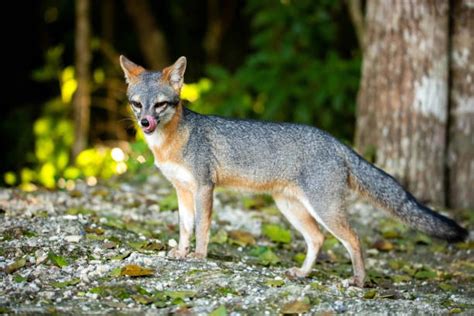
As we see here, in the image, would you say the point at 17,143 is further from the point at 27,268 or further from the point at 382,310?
the point at 382,310

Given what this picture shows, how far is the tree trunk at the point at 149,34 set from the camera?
600 inches

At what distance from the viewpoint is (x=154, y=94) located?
660cm

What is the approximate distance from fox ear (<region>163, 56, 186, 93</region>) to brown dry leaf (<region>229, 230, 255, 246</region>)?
1722mm

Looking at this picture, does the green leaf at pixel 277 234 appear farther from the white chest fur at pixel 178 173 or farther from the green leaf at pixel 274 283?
the green leaf at pixel 274 283

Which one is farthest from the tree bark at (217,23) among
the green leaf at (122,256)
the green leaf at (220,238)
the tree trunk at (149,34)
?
the green leaf at (122,256)

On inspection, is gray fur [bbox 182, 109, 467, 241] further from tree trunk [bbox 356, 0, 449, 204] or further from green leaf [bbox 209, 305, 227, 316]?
tree trunk [bbox 356, 0, 449, 204]

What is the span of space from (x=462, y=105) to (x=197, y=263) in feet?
15.3

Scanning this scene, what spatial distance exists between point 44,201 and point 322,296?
3.81m

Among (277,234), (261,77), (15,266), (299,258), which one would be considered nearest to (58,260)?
(15,266)

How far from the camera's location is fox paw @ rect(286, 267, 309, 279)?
21.1ft

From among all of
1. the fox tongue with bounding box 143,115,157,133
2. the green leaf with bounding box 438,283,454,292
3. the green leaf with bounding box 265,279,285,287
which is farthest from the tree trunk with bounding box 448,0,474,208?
the fox tongue with bounding box 143,115,157,133

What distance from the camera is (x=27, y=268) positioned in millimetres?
5719

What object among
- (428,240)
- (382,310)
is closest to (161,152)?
(382,310)

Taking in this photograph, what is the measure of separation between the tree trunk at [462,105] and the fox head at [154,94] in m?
4.07
